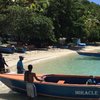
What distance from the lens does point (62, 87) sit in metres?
13.2

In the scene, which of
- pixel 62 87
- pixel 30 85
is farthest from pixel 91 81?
pixel 30 85

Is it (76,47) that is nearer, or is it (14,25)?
(14,25)

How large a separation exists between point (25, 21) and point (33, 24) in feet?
2.97

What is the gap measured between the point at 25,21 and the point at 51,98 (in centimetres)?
2513

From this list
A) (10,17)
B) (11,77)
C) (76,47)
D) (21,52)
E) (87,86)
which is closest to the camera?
(87,86)

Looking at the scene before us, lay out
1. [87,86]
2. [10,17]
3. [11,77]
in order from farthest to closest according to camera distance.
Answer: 1. [10,17]
2. [11,77]
3. [87,86]

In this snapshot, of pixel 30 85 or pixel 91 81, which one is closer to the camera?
pixel 30 85

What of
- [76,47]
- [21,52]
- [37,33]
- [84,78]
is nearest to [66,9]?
[76,47]

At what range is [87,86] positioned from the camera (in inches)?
513

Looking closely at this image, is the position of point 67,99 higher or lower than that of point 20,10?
lower

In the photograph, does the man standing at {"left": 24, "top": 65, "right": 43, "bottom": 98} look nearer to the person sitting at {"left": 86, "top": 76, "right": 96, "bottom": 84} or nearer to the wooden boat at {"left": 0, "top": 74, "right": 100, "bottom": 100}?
the wooden boat at {"left": 0, "top": 74, "right": 100, "bottom": 100}

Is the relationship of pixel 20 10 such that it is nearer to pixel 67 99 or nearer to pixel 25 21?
pixel 25 21

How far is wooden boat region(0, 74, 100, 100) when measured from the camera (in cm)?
1311

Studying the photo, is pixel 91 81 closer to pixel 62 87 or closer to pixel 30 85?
pixel 62 87
